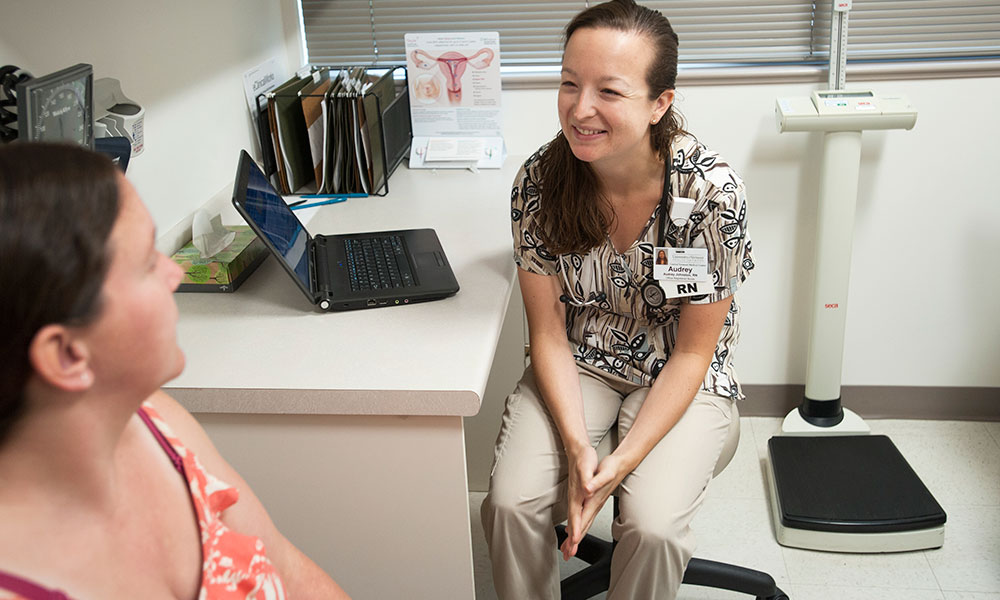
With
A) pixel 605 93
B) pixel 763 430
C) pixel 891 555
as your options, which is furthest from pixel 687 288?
pixel 763 430

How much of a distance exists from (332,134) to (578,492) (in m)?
1.16

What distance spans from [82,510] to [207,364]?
677mm

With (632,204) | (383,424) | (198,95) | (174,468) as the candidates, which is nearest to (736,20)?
(632,204)

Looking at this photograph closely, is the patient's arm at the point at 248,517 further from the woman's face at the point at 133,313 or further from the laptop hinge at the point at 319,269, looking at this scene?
the laptop hinge at the point at 319,269

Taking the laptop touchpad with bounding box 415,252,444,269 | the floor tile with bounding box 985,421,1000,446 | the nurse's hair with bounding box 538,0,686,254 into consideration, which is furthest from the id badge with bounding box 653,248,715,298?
the floor tile with bounding box 985,421,1000,446

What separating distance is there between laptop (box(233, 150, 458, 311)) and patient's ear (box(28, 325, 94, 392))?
0.78 meters

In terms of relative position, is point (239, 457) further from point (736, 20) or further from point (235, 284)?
point (736, 20)

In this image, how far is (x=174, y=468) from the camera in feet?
3.11

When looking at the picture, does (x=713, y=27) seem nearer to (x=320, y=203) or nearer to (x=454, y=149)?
(x=454, y=149)

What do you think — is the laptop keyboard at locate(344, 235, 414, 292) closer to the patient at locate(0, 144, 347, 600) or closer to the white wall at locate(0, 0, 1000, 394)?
the white wall at locate(0, 0, 1000, 394)

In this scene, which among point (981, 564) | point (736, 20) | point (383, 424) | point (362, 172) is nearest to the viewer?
point (383, 424)

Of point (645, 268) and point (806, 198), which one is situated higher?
point (645, 268)

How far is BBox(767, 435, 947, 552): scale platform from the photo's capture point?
204 centimetres

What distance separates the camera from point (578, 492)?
1524 millimetres
